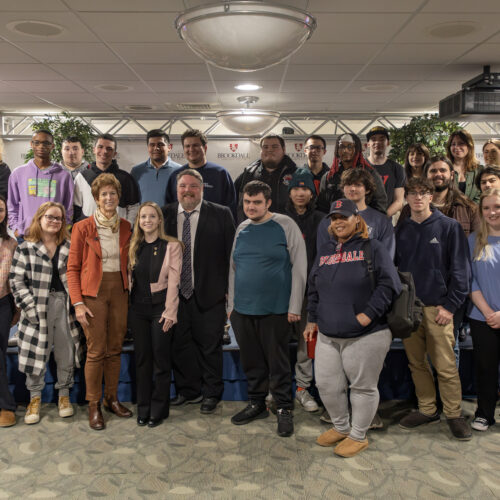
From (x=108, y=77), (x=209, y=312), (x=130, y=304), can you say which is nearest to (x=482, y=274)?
(x=209, y=312)

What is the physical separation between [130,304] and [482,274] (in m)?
2.18

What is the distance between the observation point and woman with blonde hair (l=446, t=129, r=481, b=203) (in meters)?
3.80

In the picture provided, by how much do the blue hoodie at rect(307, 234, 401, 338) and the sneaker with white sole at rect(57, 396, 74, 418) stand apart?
1.78m

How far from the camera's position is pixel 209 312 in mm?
3318

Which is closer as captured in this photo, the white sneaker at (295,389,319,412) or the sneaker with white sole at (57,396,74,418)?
the sneaker with white sole at (57,396,74,418)

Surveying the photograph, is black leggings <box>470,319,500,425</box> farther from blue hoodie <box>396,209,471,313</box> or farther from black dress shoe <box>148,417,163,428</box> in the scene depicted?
black dress shoe <box>148,417,163,428</box>

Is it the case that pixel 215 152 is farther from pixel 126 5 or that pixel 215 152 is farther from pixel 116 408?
pixel 116 408

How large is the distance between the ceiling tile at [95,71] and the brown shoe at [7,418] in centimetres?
378

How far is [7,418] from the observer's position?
315 centimetres

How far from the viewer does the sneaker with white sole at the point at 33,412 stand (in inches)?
125

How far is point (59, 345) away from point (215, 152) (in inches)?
256

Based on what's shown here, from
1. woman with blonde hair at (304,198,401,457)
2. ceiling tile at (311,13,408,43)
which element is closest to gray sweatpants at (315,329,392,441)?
woman with blonde hair at (304,198,401,457)

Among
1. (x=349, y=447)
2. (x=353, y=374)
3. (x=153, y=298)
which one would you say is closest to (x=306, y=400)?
(x=349, y=447)

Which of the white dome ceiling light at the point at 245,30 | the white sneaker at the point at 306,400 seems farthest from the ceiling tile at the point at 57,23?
the white sneaker at the point at 306,400
